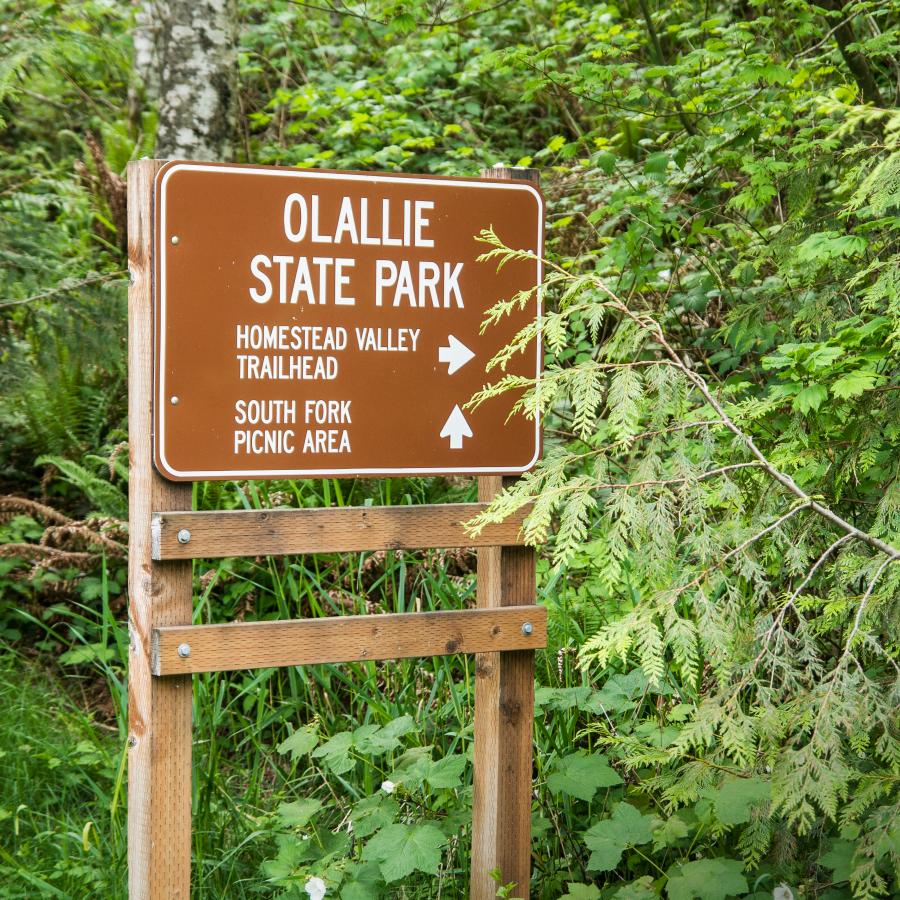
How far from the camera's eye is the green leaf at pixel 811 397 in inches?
97.5

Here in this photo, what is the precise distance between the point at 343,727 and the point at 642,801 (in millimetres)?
1189

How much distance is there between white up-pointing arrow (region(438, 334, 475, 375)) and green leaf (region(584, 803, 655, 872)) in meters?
1.26

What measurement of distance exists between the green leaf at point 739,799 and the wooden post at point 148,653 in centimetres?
Result: 127

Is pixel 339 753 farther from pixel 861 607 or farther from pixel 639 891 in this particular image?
pixel 861 607

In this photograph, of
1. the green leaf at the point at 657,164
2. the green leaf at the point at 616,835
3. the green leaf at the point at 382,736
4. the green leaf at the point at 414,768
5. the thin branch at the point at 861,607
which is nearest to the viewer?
the thin branch at the point at 861,607

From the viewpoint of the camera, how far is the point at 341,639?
8.54ft

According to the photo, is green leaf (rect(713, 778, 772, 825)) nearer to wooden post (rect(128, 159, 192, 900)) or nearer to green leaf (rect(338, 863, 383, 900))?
green leaf (rect(338, 863, 383, 900))

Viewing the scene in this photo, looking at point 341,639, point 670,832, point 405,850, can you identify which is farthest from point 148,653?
point 670,832

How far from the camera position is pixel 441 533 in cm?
276

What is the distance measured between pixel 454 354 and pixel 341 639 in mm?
791

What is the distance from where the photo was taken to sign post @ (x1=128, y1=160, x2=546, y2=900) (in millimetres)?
2467

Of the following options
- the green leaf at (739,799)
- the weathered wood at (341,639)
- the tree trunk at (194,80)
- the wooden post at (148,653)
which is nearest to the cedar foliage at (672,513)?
the green leaf at (739,799)

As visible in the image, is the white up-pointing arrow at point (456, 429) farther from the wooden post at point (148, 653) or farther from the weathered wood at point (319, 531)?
the wooden post at point (148, 653)

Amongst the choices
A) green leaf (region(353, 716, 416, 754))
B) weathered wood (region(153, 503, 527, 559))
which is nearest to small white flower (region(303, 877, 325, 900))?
green leaf (region(353, 716, 416, 754))
